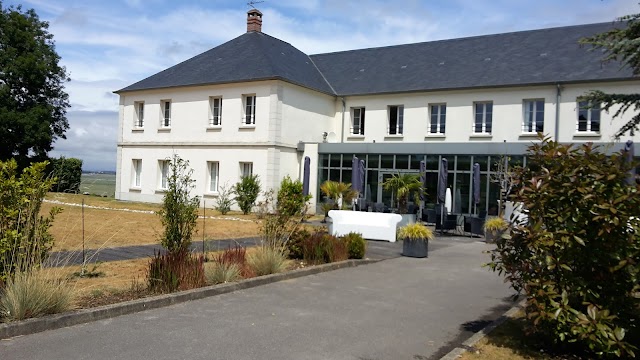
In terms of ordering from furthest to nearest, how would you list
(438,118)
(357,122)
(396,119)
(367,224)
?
(357,122) < (396,119) < (438,118) < (367,224)

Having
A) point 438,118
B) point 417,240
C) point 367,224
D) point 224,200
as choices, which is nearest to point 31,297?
point 417,240

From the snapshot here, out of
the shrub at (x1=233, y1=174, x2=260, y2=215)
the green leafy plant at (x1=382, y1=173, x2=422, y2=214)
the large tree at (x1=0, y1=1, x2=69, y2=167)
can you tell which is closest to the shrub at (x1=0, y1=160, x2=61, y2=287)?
the green leafy plant at (x1=382, y1=173, x2=422, y2=214)

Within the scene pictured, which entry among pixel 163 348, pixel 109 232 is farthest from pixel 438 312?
pixel 109 232

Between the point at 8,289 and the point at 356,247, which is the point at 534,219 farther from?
the point at 356,247

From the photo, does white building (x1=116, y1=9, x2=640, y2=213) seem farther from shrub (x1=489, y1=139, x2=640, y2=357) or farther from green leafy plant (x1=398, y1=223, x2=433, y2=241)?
shrub (x1=489, y1=139, x2=640, y2=357)

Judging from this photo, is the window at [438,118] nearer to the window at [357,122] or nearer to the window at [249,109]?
the window at [357,122]

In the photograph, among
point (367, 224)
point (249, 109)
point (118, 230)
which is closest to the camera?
point (118, 230)

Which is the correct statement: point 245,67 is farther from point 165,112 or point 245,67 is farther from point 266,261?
point 266,261

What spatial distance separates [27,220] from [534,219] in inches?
226

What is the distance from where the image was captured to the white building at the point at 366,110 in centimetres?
2494

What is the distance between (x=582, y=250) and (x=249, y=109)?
24323 millimetres

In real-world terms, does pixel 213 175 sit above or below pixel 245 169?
below

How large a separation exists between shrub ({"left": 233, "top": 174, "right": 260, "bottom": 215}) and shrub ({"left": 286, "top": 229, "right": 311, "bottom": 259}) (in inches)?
550

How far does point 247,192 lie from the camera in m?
26.1
